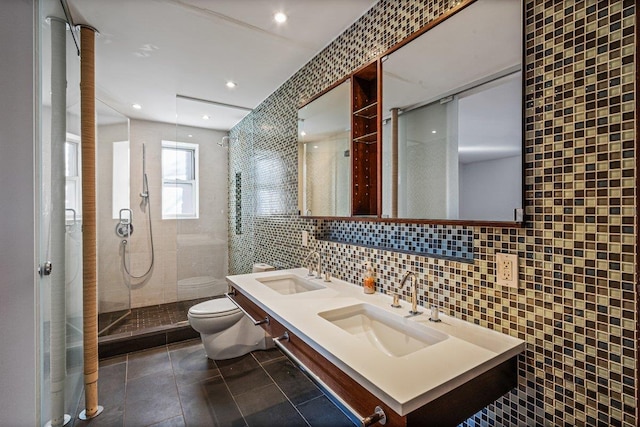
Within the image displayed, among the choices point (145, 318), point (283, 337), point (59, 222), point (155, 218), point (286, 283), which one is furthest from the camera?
point (155, 218)

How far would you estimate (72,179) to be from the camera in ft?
6.18

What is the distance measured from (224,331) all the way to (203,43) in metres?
2.30

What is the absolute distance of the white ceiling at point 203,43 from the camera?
1740mm

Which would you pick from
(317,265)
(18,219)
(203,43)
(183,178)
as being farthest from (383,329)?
(183,178)

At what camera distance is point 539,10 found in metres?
1.01

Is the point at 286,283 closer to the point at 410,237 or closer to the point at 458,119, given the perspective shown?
the point at 410,237

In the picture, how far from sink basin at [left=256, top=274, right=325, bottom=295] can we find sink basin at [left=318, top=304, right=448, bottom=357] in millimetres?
612

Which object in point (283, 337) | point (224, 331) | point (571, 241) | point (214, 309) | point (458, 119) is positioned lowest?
point (224, 331)

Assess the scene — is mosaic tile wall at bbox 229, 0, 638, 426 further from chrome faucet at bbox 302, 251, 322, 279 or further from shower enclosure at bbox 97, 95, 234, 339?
shower enclosure at bbox 97, 95, 234, 339

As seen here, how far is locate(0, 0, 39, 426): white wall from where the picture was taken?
116 cm

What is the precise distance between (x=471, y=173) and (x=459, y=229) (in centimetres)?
32

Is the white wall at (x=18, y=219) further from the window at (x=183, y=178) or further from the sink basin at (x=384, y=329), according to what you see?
the window at (x=183, y=178)

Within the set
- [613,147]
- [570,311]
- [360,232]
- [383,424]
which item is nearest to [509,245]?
[570,311]

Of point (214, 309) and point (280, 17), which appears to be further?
point (214, 309)
